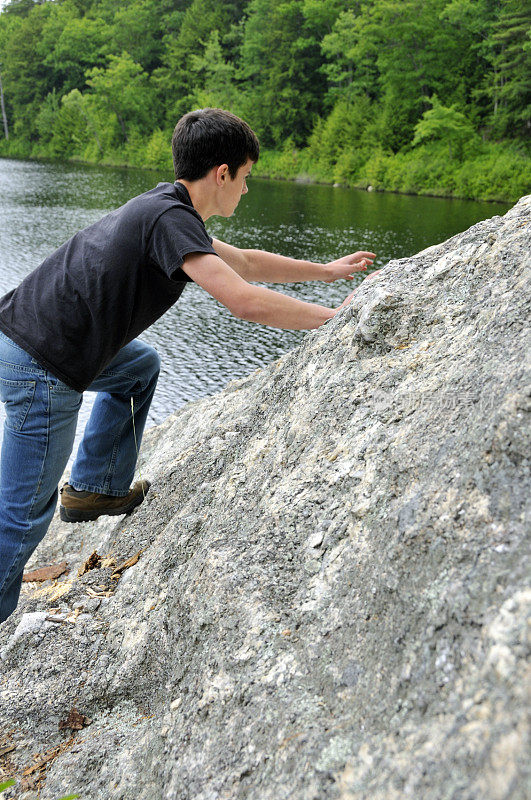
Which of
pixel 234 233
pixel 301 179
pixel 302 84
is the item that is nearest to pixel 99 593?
pixel 234 233

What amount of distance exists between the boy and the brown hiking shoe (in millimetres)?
572

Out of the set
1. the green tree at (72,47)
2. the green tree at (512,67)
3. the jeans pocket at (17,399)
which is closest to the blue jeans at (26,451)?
the jeans pocket at (17,399)

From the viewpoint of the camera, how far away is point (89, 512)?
145 inches

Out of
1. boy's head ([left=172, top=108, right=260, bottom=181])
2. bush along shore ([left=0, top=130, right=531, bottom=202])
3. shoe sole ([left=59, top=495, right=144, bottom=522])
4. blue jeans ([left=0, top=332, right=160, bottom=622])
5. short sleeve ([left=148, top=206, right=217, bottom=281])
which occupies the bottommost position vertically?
bush along shore ([left=0, top=130, right=531, bottom=202])

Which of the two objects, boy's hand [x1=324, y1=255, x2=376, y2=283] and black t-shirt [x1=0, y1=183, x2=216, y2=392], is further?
boy's hand [x1=324, y1=255, x2=376, y2=283]

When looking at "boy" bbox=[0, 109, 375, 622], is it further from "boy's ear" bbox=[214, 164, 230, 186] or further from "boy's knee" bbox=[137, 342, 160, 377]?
"boy's knee" bbox=[137, 342, 160, 377]

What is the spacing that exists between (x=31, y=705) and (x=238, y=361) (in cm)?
917

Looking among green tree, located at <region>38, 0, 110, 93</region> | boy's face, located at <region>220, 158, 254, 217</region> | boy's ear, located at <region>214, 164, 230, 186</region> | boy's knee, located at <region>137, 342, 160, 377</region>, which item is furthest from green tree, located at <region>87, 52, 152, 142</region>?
boy's ear, located at <region>214, 164, 230, 186</region>

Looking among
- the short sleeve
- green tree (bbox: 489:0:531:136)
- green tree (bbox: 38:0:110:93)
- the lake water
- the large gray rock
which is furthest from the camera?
green tree (bbox: 38:0:110:93)

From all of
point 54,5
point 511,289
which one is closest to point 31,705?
point 511,289

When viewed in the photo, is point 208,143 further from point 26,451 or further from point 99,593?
point 99,593

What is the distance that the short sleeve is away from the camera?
2.50 m

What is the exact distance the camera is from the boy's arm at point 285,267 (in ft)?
11.7

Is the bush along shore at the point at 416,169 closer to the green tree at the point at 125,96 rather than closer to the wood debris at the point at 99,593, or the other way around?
the green tree at the point at 125,96
